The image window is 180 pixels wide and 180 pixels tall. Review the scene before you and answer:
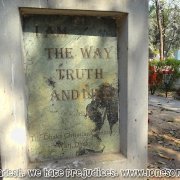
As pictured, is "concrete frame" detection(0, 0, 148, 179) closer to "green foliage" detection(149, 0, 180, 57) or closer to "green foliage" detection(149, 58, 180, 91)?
"green foliage" detection(149, 58, 180, 91)

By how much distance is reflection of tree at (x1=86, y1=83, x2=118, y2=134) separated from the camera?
301 centimetres

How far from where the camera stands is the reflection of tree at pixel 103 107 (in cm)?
301

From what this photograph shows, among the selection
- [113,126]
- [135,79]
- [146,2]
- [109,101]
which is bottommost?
[113,126]

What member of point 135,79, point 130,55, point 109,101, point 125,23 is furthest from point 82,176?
point 125,23

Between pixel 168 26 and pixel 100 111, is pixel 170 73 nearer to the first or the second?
pixel 100 111

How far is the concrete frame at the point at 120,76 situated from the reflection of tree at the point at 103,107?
0.08 m

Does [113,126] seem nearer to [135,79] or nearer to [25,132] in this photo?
[135,79]

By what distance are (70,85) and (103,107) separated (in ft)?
1.32

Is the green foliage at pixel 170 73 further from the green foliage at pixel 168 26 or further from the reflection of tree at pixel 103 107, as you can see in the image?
the green foliage at pixel 168 26

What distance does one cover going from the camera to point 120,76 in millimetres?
3023

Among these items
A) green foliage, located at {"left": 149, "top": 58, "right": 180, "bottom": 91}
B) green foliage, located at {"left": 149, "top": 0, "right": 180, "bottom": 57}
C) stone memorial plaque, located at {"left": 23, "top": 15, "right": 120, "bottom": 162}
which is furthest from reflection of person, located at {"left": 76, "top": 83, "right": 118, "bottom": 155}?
green foliage, located at {"left": 149, "top": 0, "right": 180, "bottom": 57}

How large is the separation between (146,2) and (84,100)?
3.57 feet

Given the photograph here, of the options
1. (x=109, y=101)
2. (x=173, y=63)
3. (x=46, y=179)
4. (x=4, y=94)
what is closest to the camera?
(x=4, y=94)

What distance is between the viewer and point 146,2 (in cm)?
288
